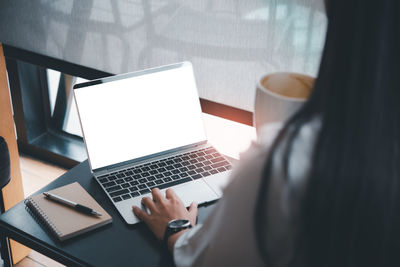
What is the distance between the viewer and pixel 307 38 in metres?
1.14

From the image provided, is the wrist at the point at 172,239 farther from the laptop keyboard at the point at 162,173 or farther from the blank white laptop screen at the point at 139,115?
the blank white laptop screen at the point at 139,115

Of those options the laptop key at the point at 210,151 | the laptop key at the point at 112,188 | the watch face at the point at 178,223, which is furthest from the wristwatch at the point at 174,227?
the laptop key at the point at 210,151

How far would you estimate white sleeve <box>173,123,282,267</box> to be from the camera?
60 centimetres

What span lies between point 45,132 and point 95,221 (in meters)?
1.50

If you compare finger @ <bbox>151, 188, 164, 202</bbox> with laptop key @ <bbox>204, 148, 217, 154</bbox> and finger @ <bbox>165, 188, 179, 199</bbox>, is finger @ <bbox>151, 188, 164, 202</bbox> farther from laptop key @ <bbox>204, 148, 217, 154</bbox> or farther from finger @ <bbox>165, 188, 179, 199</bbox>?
→ laptop key @ <bbox>204, 148, 217, 154</bbox>

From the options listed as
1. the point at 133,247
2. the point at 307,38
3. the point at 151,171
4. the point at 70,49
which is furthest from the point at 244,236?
the point at 70,49

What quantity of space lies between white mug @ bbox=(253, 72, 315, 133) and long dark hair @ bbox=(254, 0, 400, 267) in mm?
243

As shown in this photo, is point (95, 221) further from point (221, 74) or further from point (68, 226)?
point (221, 74)

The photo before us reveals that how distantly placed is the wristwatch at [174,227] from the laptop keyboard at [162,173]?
0.53 ft

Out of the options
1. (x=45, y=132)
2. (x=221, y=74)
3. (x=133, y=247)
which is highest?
(x=221, y=74)

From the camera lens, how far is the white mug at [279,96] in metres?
0.76

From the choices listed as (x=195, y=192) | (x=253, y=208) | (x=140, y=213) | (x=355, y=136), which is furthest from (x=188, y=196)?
(x=355, y=136)

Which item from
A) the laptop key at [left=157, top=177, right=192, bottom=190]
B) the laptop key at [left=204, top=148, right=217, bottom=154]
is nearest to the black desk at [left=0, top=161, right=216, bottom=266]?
the laptop key at [left=157, top=177, right=192, bottom=190]

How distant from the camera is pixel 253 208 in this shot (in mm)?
530
